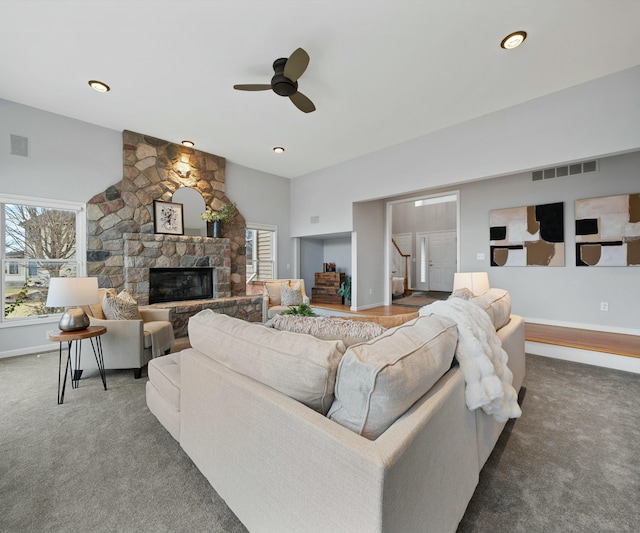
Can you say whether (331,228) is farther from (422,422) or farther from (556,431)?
(422,422)

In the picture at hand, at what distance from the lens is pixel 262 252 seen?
591 cm

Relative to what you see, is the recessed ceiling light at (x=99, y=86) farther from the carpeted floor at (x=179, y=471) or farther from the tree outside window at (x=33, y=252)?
the carpeted floor at (x=179, y=471)

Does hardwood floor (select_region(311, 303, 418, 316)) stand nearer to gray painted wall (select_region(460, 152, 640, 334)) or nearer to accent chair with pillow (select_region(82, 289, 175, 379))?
gray painted wall (select_region(460, 152, 640, 334))

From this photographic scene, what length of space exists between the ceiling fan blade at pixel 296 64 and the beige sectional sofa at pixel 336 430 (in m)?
2.18

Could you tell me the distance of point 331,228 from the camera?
548 cm

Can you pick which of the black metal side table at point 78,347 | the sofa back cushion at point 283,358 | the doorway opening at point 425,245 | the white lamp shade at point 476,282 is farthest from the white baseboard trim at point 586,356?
the black metal side table at point 78,347

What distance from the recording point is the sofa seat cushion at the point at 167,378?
1656 millimetres

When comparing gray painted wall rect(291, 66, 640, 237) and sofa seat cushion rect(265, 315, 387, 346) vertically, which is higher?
gray painted wall rect(291, 66, 640, 237)

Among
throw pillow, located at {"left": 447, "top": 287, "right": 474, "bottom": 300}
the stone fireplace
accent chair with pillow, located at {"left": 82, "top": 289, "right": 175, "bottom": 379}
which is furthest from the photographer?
the stone fireplace

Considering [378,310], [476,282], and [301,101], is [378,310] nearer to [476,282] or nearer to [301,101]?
[476,282]

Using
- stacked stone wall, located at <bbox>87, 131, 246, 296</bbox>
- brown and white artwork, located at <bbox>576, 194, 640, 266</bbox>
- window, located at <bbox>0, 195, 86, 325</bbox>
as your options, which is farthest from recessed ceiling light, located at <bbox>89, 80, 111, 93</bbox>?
brown and white artwork, located at <bbox>576, 194, 640, 266</bbox>

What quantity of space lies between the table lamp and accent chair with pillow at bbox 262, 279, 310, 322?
8.35ft

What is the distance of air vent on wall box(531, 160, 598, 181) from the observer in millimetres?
3797

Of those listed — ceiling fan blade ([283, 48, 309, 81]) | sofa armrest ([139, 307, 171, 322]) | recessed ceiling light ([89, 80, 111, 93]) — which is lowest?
sofa armrest ([139, 307, 171, 322])
